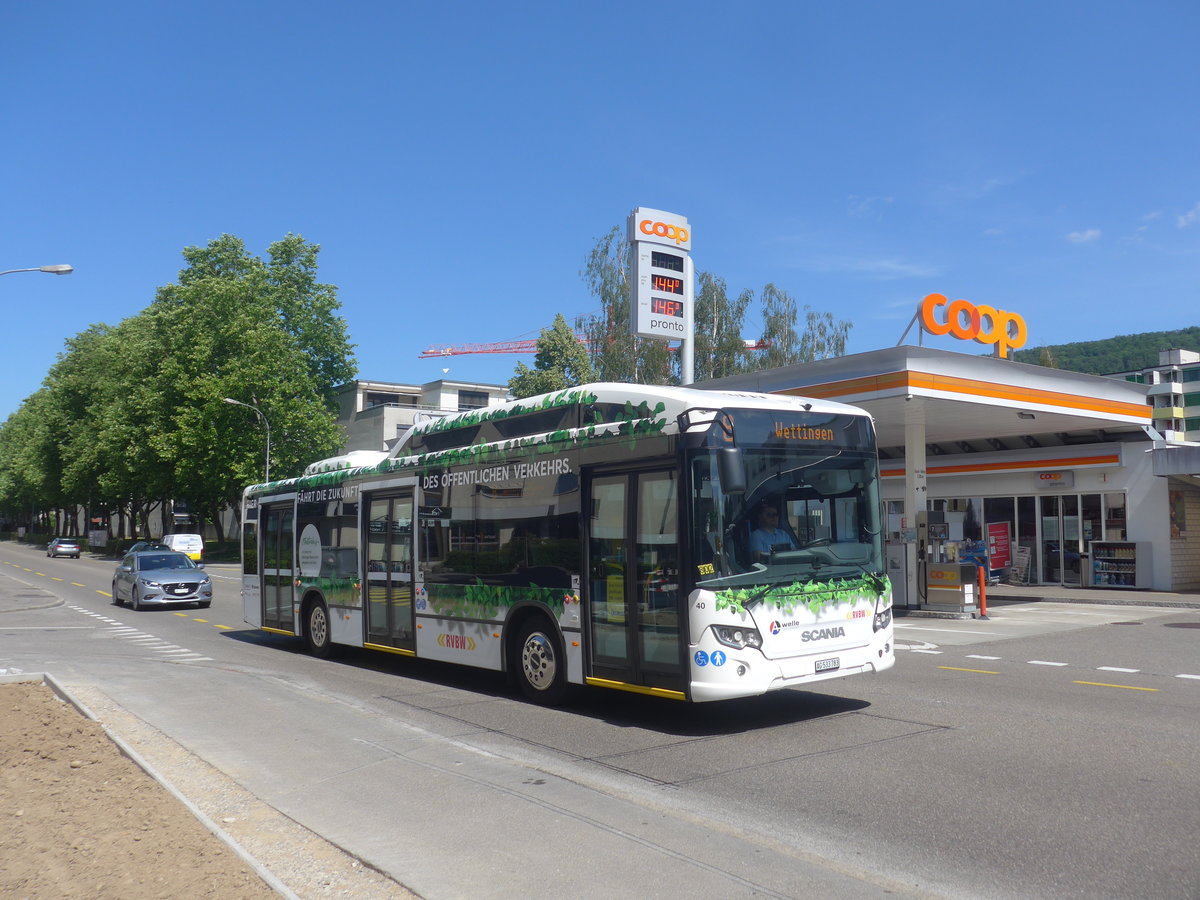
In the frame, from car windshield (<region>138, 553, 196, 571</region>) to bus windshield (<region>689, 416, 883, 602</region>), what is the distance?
70.5 ft

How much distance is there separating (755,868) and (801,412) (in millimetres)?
4973

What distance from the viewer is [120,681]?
40.5 feet

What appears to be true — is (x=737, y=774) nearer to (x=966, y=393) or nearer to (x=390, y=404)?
(x=966, y=393)

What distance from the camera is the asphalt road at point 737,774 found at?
5164 mm

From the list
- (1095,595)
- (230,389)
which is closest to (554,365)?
(230,389)

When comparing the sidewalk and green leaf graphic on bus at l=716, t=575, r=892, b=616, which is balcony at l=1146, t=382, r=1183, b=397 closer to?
the sidewalk

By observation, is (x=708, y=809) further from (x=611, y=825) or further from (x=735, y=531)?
(x=735, y=531)

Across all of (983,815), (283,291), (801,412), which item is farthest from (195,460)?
(983,815)

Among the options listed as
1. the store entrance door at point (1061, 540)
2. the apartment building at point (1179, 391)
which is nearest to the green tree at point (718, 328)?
the store entrance door at point (1061, 540)

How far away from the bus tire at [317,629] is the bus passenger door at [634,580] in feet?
22.1

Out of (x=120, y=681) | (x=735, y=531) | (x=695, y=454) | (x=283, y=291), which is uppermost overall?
(x=283, y=291)

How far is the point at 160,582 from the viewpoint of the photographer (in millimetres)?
24734

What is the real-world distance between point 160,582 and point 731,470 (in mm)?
20938

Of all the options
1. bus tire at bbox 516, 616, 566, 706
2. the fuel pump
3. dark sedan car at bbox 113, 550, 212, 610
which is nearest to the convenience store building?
the fuel pump
